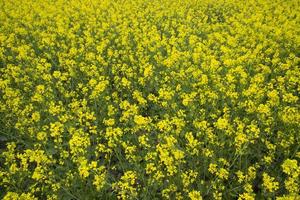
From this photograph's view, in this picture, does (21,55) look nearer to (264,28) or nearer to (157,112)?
(157,112)

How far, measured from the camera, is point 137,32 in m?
8.62

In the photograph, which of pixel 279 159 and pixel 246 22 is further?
pixel 246 22

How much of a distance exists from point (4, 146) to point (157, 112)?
2.82 m

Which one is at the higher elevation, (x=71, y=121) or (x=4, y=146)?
(x=71, y=121)

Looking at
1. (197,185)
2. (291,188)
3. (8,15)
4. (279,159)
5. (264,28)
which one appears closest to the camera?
(291,188)

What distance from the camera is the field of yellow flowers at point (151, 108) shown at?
4082 mm

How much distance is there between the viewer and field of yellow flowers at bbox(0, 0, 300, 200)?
4.08 metres

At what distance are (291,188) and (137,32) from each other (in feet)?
20.7

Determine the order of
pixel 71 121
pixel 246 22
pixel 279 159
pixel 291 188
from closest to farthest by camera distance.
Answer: pixel 291 188 < pixel 279 159 < pixel 71 121 < pixel 246 22

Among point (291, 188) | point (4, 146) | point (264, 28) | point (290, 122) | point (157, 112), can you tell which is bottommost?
point (4, 146)

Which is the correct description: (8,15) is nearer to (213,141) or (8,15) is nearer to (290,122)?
(213,141)

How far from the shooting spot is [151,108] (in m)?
5.88

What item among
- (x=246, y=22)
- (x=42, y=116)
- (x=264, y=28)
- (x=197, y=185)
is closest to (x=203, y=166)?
(x=197, y=185)

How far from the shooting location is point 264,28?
8.34m
